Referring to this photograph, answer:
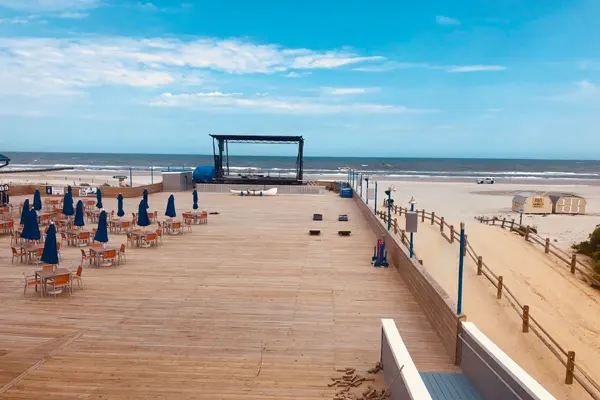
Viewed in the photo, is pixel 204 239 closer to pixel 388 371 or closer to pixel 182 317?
pixel 182 317

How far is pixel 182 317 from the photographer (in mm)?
7766

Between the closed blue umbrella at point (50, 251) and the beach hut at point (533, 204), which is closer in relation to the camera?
the closed blue umbrella at point (50, 251)

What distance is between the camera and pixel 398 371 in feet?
15.4

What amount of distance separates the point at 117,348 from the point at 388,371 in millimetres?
3781

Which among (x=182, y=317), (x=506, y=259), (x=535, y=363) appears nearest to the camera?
(x=182, y=317)

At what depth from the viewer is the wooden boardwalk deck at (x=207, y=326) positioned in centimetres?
564

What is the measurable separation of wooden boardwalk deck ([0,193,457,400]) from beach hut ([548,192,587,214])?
23.6 meters

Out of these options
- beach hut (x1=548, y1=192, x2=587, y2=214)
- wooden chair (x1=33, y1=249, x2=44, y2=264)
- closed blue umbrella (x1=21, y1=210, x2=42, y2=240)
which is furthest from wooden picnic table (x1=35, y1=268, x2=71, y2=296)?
beach hut (x1=548, y1=192, x2=587, y2=214)

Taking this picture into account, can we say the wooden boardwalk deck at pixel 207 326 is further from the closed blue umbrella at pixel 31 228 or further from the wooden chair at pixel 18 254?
the closed blue umbrella at pixel 31 228

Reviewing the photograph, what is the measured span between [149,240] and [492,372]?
1040 cm

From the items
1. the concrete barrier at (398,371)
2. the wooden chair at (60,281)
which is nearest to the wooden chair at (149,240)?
the wooden chair at (60,281)

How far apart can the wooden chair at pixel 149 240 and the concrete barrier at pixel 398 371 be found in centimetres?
885

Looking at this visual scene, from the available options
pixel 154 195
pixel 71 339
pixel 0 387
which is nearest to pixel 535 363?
pixel 71 339

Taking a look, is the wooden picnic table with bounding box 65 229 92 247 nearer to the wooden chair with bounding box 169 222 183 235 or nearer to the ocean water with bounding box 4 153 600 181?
the wooden chair with bounding box 169 222 183 235
